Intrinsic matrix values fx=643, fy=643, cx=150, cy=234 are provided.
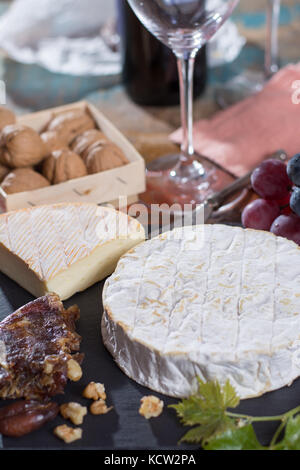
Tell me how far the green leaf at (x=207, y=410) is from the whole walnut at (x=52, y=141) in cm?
74

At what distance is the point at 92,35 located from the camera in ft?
7.14

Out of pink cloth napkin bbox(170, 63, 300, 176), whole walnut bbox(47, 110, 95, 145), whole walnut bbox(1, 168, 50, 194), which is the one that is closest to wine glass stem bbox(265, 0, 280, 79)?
pink cloth napkin bbox(170, 63, 300, 176)

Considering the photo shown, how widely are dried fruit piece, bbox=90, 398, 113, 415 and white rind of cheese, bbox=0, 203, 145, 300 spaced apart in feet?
0.82

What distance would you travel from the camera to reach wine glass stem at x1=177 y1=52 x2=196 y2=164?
1.34 meters

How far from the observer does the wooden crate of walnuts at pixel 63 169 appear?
4.25 ft

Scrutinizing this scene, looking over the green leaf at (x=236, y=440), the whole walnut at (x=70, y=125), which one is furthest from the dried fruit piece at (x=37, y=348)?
the whole walnut at (x=70, y=125)

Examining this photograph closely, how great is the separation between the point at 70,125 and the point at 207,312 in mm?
699

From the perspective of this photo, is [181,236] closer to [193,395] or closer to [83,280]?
[83,280]

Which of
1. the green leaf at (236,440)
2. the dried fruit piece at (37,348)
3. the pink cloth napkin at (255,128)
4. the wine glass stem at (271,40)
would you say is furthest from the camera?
the wine glass stem at (271,40)

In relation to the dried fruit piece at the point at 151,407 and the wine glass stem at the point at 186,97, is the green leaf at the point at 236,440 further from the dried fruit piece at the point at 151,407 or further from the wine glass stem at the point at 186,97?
the wine glass stem at the point at 186,97

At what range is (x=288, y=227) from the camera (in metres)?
1.16
